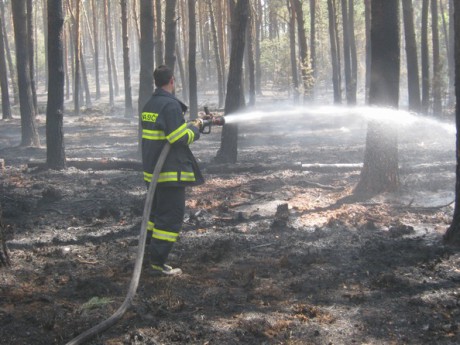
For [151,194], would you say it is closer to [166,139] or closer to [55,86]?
[166,139]

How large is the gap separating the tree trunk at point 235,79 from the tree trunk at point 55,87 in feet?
11.8

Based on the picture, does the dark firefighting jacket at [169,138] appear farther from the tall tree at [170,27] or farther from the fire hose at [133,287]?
the tall tree at [170,27]

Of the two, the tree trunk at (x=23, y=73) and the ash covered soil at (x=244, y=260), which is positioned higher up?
the tree trunk at (x=23, y=73)

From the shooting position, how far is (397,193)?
29.5ft

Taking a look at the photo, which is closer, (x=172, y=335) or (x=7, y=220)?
(x=172, y=335)

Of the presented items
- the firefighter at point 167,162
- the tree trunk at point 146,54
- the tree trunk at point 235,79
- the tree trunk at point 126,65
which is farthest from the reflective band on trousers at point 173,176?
the tree trunk at point 126,65

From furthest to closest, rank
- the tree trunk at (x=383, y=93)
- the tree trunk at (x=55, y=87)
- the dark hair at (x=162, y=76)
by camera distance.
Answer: the tree trunk at (x=55, y=87), the tree trunk at (x=383, y=93), the dark hair at (x=162, y=76)

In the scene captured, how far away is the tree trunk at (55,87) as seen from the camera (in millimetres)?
11242

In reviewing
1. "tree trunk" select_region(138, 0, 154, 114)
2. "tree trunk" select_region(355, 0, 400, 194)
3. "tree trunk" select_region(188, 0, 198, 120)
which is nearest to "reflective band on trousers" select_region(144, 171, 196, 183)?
"tree trunk" select_region(355, 0, 400, 194)

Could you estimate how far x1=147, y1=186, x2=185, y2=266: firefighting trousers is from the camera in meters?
5.32

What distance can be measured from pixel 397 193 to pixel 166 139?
5078 millimetres

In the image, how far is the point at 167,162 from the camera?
5.34 metres

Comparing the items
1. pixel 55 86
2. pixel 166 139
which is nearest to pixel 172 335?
pixel 166 139

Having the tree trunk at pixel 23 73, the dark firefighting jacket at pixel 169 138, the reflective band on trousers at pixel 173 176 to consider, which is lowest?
the reflective band on trousers at pixel 173 176
